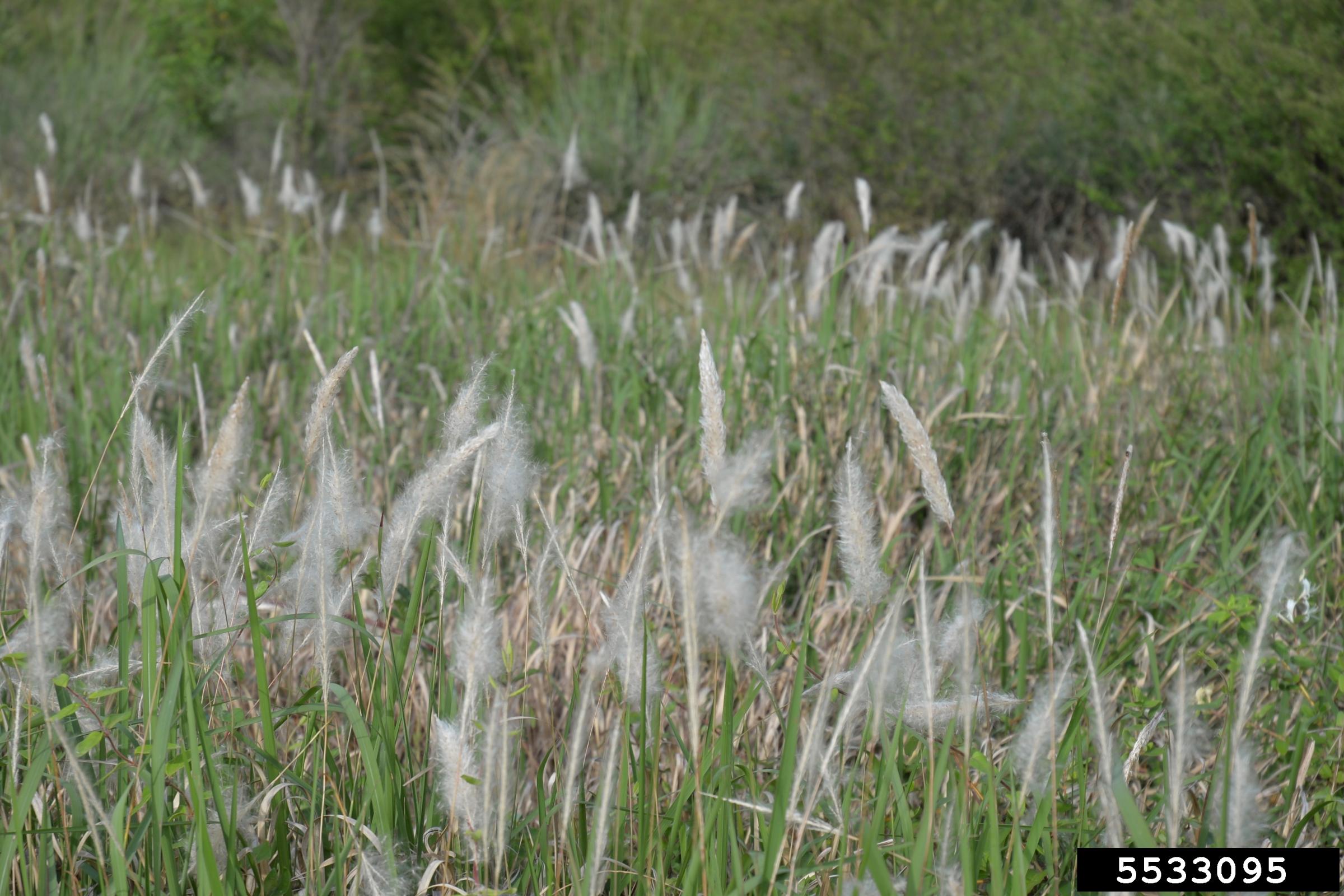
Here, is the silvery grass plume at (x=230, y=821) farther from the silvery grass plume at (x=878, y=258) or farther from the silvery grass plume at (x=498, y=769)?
the silvery grass plume at (x=878, y=258)

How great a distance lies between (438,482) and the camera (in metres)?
1.05

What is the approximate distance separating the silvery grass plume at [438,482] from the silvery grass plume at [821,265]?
1656 millimetres

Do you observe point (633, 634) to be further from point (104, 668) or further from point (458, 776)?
point (104, 668)

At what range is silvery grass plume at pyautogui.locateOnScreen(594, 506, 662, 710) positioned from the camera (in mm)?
992

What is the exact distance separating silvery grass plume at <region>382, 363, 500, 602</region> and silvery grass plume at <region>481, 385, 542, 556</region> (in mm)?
29

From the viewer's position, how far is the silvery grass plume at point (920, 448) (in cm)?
98

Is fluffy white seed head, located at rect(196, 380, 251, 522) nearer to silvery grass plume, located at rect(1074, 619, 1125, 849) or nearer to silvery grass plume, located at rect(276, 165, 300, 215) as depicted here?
silvery grass plume, located at rect(1074, 619, 1125, 849)

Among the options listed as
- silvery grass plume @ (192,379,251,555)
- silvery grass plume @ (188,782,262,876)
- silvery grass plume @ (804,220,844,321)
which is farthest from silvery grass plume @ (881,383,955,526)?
silvery grass plume @ (804,220,844,321)

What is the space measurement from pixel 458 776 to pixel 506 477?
0.30 metres

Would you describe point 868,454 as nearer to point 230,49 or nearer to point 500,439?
point 500,439

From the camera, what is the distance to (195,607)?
1.20 m

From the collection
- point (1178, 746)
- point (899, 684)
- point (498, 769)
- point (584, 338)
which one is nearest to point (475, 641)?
point (498, 769)

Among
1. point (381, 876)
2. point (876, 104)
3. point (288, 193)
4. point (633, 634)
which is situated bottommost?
point (381, 876)

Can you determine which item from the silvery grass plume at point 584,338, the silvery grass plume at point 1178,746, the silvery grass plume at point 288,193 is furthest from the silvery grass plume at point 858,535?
the silvery grass plume at point 288,193
